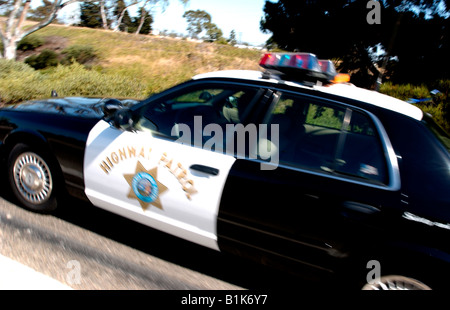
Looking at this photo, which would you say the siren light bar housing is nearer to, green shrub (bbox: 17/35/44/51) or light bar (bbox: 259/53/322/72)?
light bar (bbox: 259/53/322/72)

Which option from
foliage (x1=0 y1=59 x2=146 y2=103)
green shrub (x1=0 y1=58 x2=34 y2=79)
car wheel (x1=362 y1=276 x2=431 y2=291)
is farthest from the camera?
green shrub (x1=0 y1=58 x2=34 y2=79)

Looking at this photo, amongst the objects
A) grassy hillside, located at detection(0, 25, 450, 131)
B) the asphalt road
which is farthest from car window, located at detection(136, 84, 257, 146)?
grassy hillside, located at detection(0, 25, 450, 131)

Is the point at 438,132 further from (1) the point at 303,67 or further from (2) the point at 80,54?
(2) the point at 80,54

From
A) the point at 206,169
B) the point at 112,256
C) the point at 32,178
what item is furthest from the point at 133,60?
the point at 206,169

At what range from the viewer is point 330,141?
2816mm

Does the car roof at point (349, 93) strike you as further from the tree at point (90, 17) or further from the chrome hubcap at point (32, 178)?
the tree at point (90, 17)

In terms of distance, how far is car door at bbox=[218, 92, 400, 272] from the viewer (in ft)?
8.20

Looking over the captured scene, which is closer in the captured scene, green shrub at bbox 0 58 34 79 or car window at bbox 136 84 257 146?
car window at bbox 136 84 257 146

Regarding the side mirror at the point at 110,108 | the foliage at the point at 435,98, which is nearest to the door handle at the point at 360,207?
the side mirror at the point at 110,108

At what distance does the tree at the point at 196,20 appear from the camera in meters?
61.0

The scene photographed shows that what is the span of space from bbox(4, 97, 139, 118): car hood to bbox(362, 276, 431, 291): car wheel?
2659 mm
